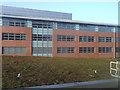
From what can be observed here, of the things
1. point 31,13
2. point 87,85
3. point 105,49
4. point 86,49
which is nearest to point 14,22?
point 31,13

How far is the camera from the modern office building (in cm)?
2205

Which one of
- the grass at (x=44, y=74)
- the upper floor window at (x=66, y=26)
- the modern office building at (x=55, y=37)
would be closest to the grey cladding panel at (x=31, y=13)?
the modern office building at (x=55, y=37)

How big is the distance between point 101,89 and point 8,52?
68.7ft

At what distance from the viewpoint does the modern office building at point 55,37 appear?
22.0 m

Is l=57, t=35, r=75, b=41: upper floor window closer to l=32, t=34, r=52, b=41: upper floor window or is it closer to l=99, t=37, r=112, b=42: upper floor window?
l=32, t=34, r=52, b=41: upper floor window

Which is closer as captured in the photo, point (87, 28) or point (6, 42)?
point (6, 42)

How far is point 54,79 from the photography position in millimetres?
4996

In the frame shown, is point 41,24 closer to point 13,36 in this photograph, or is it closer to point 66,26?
point 66,26

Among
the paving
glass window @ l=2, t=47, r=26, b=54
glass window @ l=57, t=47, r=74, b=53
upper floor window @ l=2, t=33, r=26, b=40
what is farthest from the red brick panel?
the paving

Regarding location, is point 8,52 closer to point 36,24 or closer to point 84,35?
point 36,24

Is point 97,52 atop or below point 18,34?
below

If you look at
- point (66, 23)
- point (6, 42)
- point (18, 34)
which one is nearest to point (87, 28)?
point (66, 23)

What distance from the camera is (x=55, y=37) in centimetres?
2442

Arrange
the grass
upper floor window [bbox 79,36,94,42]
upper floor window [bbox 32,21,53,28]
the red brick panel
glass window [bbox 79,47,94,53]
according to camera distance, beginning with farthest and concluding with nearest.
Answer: upper floor window [bbox 79,36,94,42] → glass window [bbox 79,47,94,53] → the red brick panel → upper floor window [bbox 32,21,53,28] → the grass
